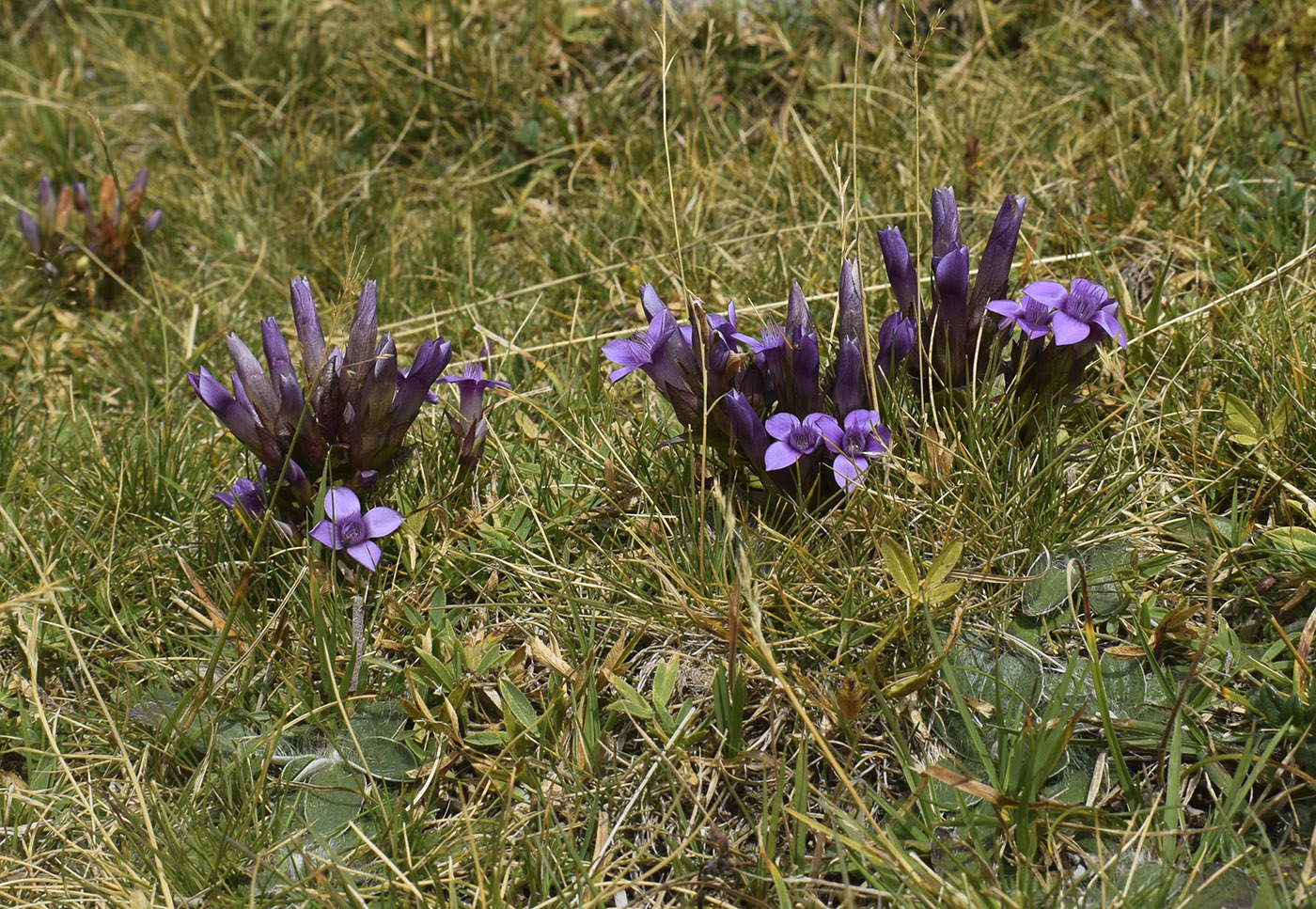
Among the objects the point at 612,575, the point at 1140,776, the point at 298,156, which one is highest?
the point at 298,156

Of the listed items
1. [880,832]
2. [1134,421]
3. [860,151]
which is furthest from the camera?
[860,151]

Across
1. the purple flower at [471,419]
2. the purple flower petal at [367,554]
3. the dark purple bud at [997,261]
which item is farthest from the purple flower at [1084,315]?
the purple flower petal at [367,554]

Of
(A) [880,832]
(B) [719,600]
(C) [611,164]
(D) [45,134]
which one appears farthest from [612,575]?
(D) [45,134]

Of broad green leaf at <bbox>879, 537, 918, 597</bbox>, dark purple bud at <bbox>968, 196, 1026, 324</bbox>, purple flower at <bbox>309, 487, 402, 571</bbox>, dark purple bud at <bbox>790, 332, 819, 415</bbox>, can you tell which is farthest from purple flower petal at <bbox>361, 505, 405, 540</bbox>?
dark purple bud at <bbox>968, 196, 1026, 324</bbox>

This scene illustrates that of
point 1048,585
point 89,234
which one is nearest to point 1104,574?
point 1048,585

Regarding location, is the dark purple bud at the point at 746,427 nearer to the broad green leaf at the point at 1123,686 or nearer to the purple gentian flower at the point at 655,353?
the purple gentian flower at the point at 655,353

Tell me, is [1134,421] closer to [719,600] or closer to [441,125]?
[719,600]
